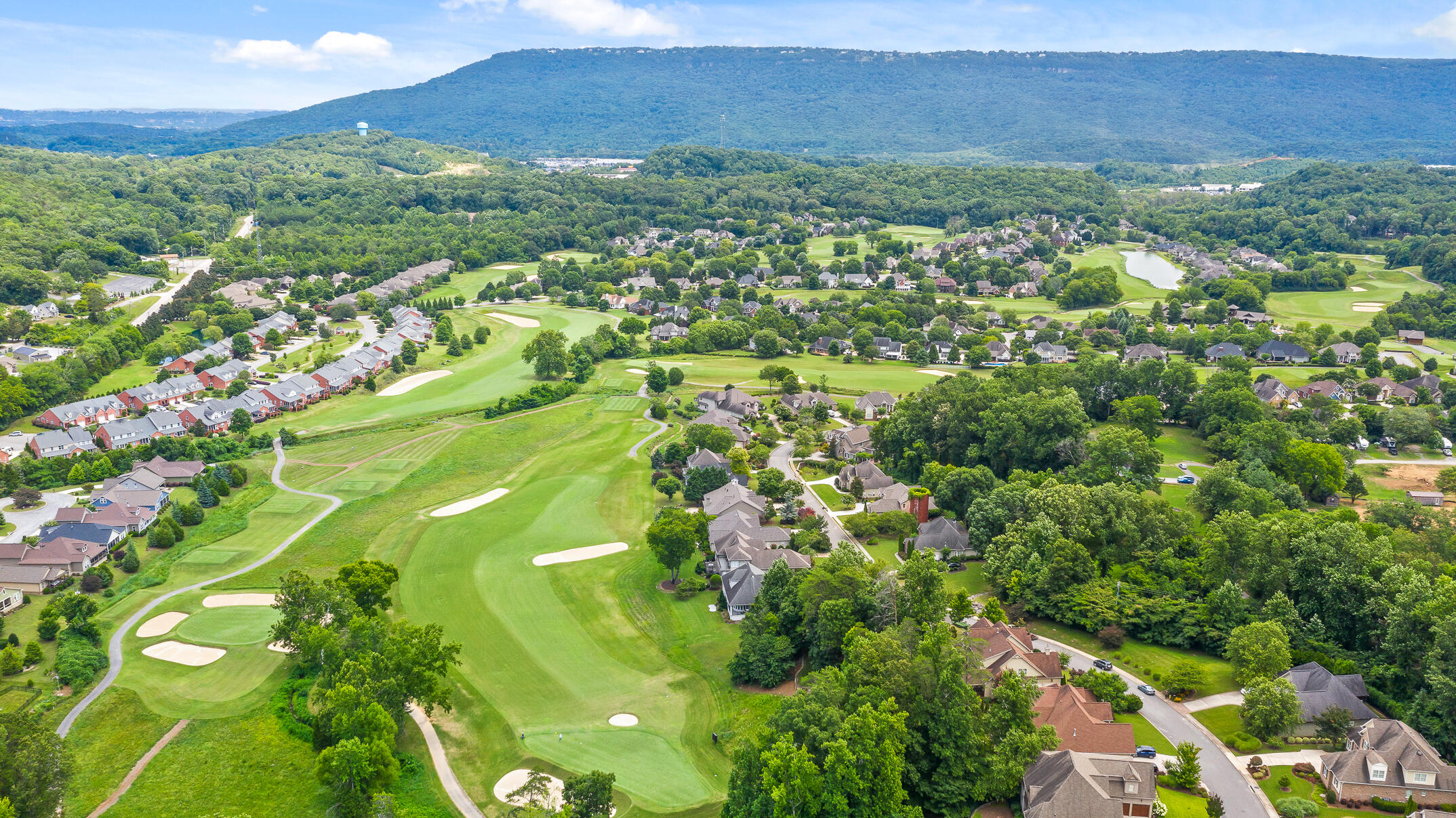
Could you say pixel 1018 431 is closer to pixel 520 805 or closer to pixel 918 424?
pixel 918 424

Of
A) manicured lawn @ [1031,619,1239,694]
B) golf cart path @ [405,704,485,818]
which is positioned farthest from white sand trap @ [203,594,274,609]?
manicured lawn @ [1031,619,1239,694]

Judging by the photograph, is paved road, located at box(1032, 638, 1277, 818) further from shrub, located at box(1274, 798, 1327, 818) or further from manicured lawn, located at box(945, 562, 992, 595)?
manicured lawn, located at box(945, 562, 992, 595)

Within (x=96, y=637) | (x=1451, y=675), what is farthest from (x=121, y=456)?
(x=1451, y=675)

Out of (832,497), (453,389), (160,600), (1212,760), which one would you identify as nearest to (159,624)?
(160,600)

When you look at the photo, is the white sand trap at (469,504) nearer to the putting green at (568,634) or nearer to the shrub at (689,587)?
the putting green at (568,634)

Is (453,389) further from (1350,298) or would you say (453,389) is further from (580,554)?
(1350,298)

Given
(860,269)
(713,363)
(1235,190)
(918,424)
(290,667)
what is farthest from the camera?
(1235,190)
